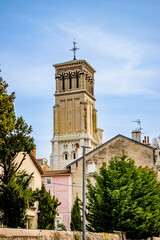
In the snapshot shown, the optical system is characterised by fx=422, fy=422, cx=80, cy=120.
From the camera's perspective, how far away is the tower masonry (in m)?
118

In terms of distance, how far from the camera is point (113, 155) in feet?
153

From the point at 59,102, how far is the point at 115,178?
94.7 m

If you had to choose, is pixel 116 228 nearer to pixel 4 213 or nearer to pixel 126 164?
pixel 126 164

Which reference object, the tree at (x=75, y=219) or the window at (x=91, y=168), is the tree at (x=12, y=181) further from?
the window at (x=91, y=168)

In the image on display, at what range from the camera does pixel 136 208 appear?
29422mm

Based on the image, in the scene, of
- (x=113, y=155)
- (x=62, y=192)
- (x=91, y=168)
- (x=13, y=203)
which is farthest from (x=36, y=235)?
(x=91, y=168)

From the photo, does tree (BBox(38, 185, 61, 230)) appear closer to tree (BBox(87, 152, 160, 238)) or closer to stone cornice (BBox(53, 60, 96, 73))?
tree (BBox(87, 152, 160, 238))

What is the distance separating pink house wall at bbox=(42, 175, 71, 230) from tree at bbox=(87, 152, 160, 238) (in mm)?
13345

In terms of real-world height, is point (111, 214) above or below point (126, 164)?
below

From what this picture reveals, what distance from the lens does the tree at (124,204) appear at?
2888 centimetres

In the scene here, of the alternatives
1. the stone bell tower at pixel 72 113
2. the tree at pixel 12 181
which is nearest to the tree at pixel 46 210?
the tree at pixel 12 181

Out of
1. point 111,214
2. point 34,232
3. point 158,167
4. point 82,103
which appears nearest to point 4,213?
point 111,214

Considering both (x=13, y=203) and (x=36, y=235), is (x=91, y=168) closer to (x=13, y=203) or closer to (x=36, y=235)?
(x=13, y=203)

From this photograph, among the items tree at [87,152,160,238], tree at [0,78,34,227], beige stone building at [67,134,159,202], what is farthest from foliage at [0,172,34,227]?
beige stone building at [67,134,159,202]
